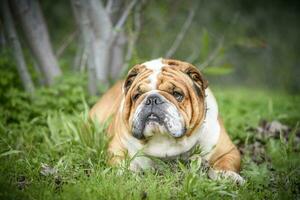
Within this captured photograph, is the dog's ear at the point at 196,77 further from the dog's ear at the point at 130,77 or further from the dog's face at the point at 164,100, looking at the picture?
the dog's ear at the point at 130,77

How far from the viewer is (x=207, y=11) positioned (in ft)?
38.4

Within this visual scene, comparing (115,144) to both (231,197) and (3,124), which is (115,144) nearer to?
(231,197)

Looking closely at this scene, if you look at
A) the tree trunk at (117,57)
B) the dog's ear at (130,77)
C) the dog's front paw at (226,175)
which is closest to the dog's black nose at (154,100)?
the dog's ear at (130,77)

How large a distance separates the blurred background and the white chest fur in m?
2.01

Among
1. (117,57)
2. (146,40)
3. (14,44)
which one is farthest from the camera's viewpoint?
(146,40)

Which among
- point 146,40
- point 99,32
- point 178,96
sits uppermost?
point 178,96

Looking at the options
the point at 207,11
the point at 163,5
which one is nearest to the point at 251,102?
the point at 163,5

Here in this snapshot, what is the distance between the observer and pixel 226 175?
4301 millimetres

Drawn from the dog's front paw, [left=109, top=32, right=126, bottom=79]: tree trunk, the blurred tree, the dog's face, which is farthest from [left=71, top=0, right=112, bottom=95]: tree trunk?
the dog's front paw

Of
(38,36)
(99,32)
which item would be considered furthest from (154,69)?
(38,36)

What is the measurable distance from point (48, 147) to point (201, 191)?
1.79m

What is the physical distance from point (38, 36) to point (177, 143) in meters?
2.86

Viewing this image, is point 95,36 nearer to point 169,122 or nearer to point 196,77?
point 196,77

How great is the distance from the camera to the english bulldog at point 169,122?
13.9ft
